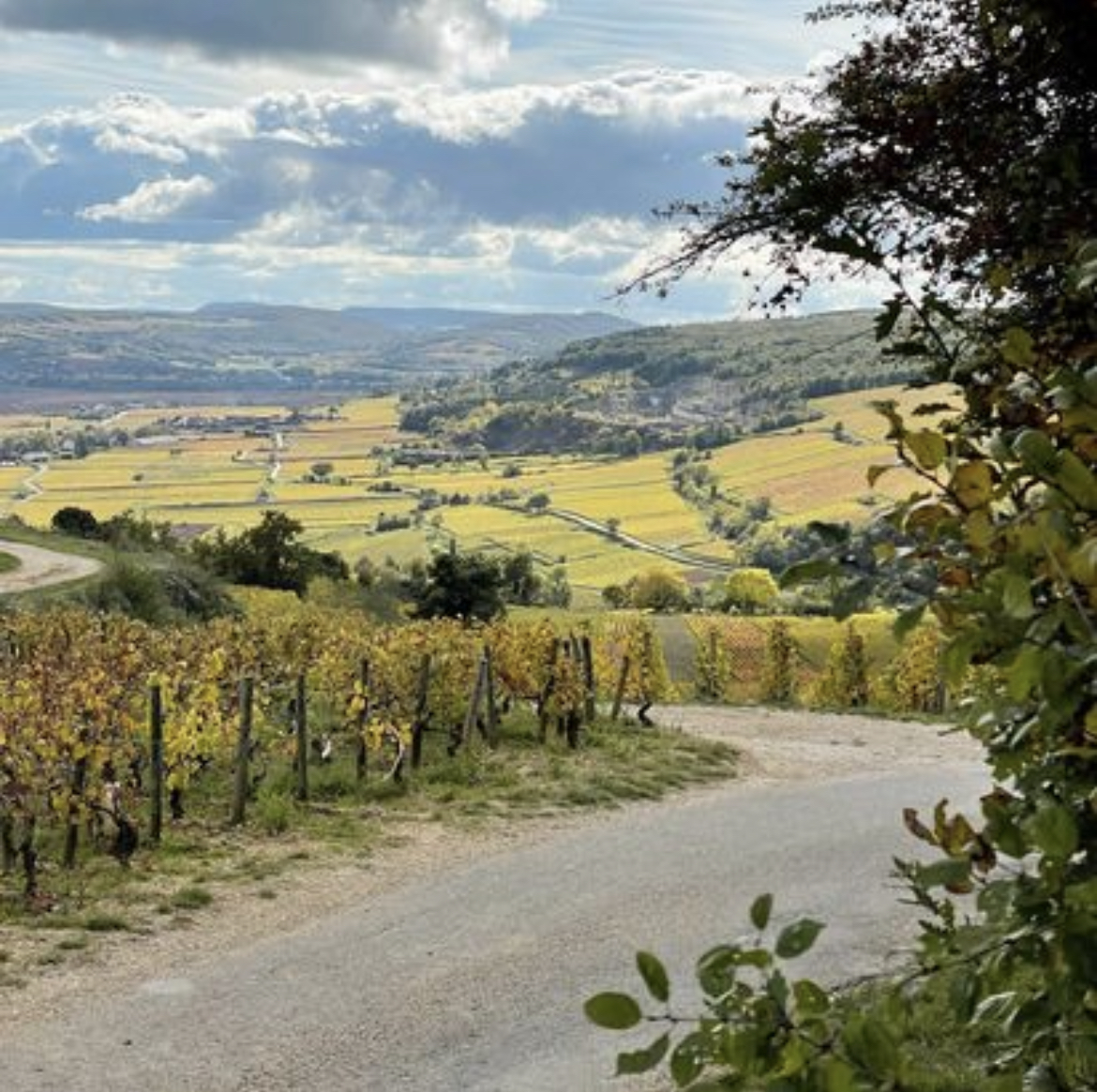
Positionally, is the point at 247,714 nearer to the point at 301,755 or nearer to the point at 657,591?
the point at 301,755

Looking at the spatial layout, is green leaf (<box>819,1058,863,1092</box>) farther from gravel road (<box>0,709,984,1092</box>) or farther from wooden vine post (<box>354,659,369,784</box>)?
wooden vine post (<box>354,659,369,784</box>)

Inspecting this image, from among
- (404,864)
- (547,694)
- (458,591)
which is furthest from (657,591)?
(404,864)

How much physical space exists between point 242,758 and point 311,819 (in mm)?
1258

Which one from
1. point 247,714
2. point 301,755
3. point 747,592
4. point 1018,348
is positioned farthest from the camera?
point 747,592

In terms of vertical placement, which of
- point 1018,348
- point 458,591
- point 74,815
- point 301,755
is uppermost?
point 1018,348

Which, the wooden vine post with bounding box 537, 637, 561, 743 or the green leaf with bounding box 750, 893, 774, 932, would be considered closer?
the green leaf with bounding box 750, 893, 774, 932

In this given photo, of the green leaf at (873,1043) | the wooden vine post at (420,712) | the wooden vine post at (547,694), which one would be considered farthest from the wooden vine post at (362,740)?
the green leaf at (873,1043)

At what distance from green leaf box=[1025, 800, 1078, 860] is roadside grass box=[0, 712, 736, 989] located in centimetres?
1122

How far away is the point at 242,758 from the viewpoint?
663 inches

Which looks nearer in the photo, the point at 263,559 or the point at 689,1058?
the point at 689,1058

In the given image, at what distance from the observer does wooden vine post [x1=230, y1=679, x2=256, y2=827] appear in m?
16.9

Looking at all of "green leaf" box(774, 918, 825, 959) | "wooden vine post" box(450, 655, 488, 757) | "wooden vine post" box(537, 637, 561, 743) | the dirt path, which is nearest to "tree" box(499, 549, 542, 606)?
the dirt path

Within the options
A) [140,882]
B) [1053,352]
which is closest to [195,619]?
[140,882]

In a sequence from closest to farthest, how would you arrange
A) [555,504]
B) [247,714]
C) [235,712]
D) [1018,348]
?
→ [1018,348], [247,714], [235,712], [555,504]
